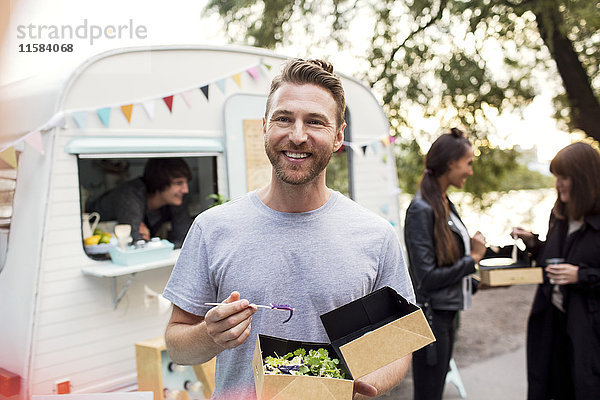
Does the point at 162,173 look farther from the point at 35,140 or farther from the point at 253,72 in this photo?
the point at 35,140

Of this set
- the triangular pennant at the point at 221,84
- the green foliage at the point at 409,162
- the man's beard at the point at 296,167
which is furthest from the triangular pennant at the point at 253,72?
the green foliage at the point at 409,162

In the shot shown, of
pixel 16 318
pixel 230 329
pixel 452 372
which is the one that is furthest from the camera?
pixel 452 372

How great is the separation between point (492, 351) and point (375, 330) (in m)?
4.79

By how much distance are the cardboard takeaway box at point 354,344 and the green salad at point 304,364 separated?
2cm

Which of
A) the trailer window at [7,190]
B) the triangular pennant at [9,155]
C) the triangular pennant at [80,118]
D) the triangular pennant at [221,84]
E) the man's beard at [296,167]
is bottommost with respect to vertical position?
the man's beard at [296,167]

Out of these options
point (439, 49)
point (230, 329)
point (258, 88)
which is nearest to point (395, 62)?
point (439, 49)

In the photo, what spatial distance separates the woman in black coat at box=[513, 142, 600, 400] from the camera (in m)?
3.15

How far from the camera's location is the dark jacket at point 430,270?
10.5 feet

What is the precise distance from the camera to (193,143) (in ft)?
12.2

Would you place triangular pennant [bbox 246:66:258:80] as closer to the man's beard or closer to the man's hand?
the man's beard

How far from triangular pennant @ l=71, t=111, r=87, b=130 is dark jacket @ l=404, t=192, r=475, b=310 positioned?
2.21 m

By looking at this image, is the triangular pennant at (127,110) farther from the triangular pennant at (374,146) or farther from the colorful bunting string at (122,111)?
the triangular pennant at (374,146)

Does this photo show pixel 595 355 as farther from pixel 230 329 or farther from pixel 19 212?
pixel 19 212

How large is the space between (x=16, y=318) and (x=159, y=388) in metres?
1.00
